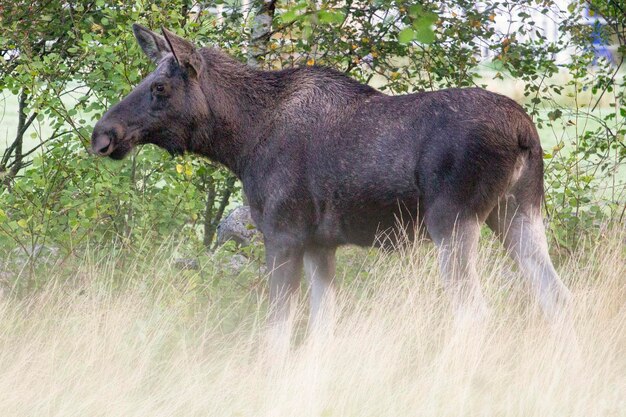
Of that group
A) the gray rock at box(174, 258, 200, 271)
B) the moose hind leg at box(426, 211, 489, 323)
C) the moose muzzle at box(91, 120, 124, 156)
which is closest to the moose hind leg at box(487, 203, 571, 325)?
the moose hind leg at box(426, 211, 489, 323)

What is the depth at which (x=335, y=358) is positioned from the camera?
Result: 20.4 ft

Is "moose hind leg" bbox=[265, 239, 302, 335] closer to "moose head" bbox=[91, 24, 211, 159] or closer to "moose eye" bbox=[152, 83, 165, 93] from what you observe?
"moose head" bbox=[91, 24, 211, 159]

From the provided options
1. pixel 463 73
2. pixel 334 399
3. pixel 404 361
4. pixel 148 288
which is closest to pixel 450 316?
pixel 404 361

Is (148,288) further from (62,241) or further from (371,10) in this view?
(371,10)

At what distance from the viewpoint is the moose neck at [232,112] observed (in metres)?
7.48

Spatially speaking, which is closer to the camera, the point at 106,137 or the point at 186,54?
the point at 106,137

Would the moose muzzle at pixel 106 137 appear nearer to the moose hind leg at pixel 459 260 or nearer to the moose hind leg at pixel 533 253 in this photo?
the moose hind leg at pixel 459 260

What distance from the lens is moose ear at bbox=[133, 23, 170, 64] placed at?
24.7 ft

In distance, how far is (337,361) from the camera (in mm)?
6168

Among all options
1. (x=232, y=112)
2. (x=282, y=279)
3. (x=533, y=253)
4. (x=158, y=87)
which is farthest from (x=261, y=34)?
(x=533, y=253)

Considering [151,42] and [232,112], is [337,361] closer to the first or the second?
[232,112]

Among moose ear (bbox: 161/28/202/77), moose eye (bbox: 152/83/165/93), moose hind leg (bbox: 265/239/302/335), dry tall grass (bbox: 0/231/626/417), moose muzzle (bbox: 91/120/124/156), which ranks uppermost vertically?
moose ear (bbox: 161/28/202/77)

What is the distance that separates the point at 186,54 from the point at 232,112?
497 millimetres

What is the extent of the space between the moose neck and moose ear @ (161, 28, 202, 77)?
0.34 feet
